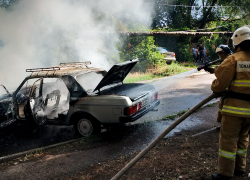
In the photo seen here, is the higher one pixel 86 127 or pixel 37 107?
pixel 37 107

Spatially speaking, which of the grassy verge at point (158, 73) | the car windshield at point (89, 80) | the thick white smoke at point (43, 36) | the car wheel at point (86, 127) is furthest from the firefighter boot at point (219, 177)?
the grassy verge at point (158, 73)

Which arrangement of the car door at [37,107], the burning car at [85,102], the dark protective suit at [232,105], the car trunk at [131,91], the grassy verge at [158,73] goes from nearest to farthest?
1. the dark protective suit at [232,105]
2. the burning car at [85,102]
3. the car trunk at [131,91]
4. the car door at [37,107]
5. the grassy verge at [158,73]

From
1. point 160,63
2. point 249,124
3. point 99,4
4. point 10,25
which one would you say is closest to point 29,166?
point 249,124

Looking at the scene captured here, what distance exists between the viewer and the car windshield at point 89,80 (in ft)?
16.8

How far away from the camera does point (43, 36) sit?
1134 centimetres

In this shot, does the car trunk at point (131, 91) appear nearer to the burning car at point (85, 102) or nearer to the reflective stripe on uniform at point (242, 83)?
the burning car at point (85, 102)

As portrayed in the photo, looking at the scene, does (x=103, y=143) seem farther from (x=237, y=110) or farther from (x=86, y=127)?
(x=237, y=110)

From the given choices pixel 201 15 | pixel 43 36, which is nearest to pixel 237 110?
pixel 43 36

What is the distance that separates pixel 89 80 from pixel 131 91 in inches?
42.9

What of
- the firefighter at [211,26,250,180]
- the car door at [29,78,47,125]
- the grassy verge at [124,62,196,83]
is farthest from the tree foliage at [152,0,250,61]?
the firefighter at [211,26,250,180]

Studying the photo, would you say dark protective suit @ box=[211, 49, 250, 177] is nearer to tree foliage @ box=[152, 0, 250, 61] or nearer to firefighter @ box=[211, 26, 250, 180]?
firefighter @ box=[211, 26, 250, 180]

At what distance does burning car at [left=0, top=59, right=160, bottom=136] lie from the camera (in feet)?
→ 14.8

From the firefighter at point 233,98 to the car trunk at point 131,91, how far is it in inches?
81.5

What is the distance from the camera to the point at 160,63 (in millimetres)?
15195
